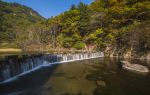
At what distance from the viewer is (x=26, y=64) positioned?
27078 millimetres

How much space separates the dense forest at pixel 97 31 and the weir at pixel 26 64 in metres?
11.6

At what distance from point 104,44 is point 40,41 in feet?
102

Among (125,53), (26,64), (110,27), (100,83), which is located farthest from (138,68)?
(110,27)

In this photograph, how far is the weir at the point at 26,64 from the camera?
20.8 metres

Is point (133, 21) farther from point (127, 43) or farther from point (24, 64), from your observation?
point (24, 64)

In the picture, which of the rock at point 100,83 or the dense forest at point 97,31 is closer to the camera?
the rock at point 100,83

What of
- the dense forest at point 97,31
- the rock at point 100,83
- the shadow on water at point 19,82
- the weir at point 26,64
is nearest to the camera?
the shadow on water at point 19,82

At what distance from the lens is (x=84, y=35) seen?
215 ft

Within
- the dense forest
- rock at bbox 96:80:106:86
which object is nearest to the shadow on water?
rock at bbox 96:80:106:86

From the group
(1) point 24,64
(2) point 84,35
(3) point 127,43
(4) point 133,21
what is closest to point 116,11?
(4) point 133,21

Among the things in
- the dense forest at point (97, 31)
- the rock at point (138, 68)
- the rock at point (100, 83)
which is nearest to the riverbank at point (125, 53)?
the dense forest at point (97, 31)

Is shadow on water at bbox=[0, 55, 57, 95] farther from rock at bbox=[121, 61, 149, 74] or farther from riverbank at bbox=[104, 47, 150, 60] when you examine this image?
riverbank at bbox=[104, 47, 150, 60]

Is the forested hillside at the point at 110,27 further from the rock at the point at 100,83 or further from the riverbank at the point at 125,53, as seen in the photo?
the rock at the point at 100,83

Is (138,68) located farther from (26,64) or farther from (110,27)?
(110,27)
